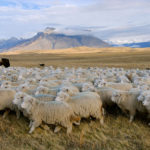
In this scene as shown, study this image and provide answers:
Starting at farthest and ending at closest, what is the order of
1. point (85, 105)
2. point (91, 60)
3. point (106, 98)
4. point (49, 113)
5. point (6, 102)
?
point (91, 60) < point (106, 98) < point (6, 102) < point (85, 105) < point (49, 113)

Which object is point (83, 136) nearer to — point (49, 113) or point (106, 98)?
point (49, 113)

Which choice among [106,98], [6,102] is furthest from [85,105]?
[6,102]

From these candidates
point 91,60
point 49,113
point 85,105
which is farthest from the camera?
point 91,60

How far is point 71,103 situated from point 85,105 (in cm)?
44

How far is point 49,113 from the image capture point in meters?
5.86

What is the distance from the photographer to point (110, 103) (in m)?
7.47

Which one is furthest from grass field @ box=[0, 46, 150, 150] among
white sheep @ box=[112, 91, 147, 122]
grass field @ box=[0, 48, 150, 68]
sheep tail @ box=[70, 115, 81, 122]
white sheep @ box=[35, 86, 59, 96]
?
grass field @ box=[0, 48, 150, 68]

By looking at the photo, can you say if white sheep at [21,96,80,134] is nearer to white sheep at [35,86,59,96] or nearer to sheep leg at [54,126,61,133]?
sheep leg at [54,126,61,133]

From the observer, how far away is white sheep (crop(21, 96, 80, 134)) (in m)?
5.79

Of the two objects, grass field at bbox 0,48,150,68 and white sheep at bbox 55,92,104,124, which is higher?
white sheep at bbox 55,92,104,124

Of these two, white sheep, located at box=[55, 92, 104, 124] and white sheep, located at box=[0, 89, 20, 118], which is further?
white sheep, located at box=[0, 89, 20, 118]

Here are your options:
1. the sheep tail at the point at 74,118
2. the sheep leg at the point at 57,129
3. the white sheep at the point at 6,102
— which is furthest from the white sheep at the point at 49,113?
the white sheep at the point at 6,102

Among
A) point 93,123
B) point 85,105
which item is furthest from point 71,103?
point 93,123

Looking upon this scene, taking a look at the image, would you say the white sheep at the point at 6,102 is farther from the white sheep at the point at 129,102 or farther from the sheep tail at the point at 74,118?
the white sheep at the point at 129,102
